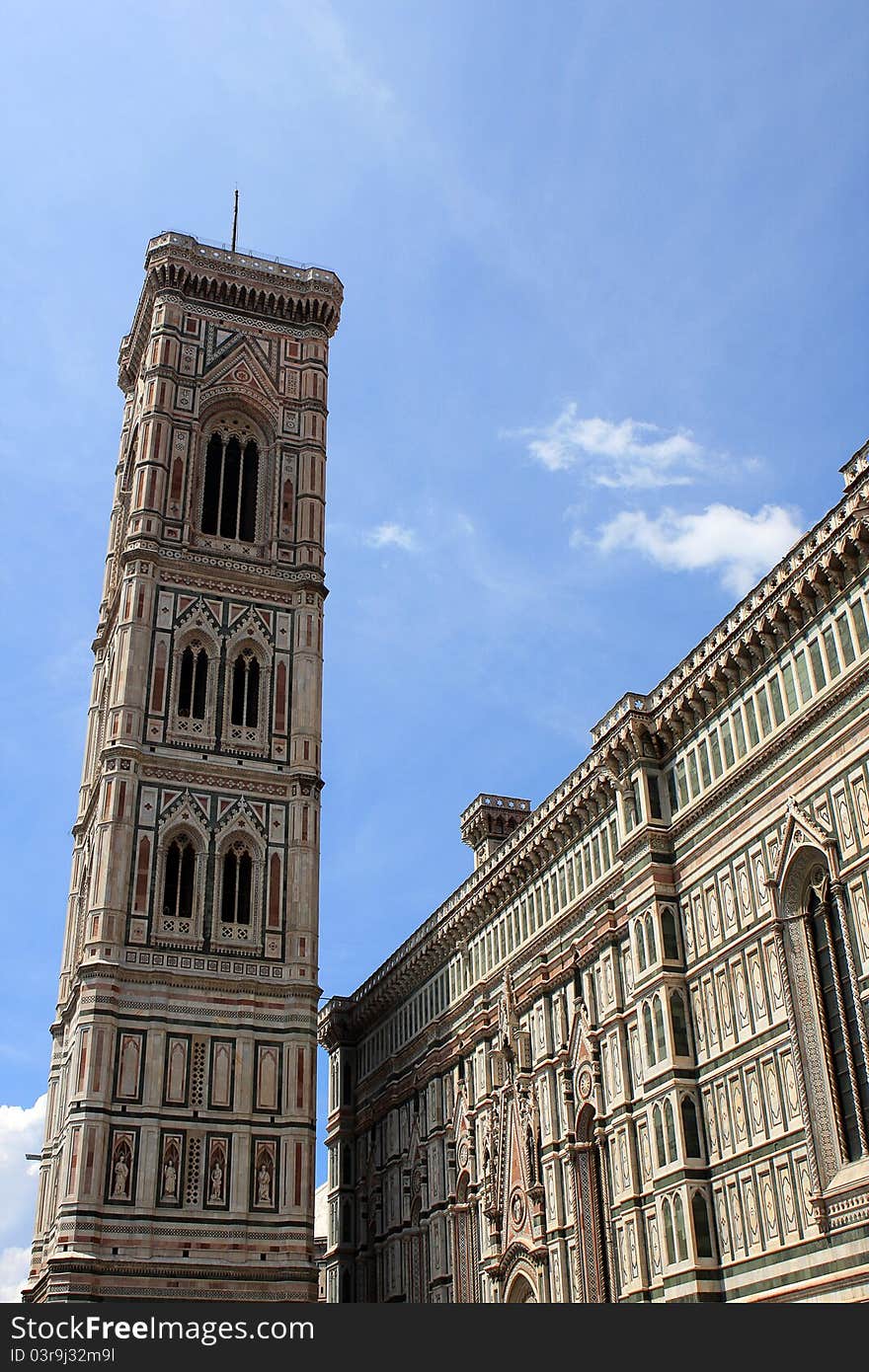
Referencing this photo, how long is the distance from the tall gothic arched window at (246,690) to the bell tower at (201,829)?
9cm

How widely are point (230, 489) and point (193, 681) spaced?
8372 millimetres

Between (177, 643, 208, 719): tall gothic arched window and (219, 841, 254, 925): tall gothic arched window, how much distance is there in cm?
483

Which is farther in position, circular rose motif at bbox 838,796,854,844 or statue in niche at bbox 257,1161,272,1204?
statue in niche at bbox 257,1161,272,1204

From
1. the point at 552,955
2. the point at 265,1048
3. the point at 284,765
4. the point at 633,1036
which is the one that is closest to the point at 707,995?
the point at 633,1036

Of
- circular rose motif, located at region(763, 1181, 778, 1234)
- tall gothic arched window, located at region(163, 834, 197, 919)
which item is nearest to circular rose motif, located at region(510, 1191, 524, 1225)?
circular rose motif, located at region(763, 1181, 778, 1234)

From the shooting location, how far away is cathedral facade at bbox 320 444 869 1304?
27.9 meters

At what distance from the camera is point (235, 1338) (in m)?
15.3

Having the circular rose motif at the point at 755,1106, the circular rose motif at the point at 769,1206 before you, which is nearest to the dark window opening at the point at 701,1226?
the circular rose motif at the point at 769,1206

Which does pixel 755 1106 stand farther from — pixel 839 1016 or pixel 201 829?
pixel 201 829

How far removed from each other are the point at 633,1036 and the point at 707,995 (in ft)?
9.98

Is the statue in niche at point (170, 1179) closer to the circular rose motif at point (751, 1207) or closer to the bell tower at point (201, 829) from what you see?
the bell tower at point (201, 829)

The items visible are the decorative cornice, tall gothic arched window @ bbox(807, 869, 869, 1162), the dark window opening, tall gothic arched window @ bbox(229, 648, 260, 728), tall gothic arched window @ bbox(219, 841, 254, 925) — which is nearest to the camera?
tall gothic arched window @ bbox(807, 869, 869, 1162)

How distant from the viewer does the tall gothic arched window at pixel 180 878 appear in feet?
149

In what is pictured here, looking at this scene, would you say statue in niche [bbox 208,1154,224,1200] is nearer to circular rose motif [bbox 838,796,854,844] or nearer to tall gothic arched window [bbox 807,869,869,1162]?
tall gothic arched window [bbox 807,869,869,1162]
